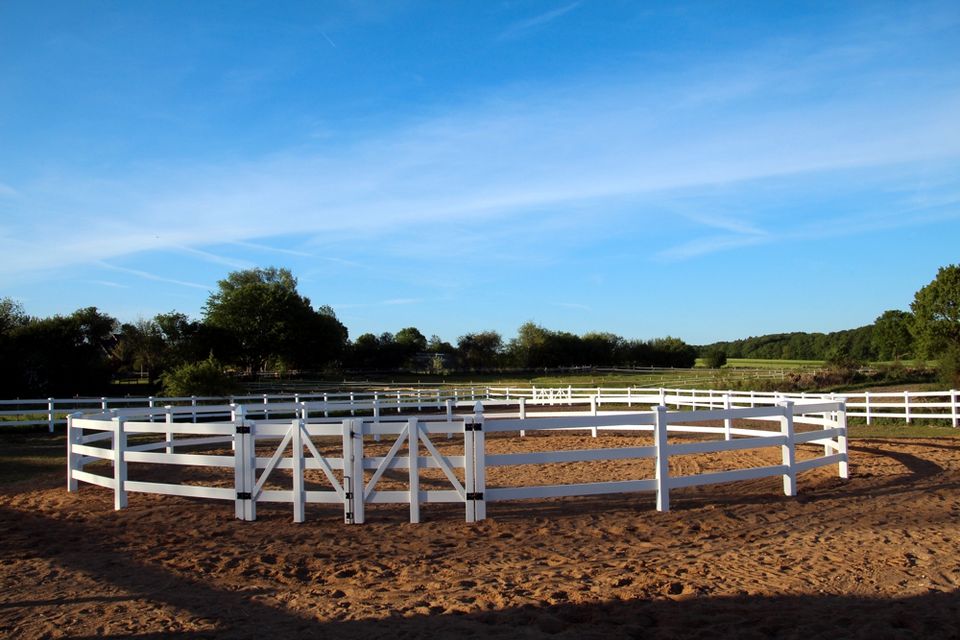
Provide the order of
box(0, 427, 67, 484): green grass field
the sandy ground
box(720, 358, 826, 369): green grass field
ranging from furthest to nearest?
box(720, 358, 826, 369): green grass field < box(0, 427, 67, 484): green grass field < the sandy ground

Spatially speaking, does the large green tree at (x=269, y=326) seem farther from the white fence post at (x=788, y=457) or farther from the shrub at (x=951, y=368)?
the white fence post at (x=788, y=457)

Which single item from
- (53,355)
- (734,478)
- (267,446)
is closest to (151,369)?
(53,355)

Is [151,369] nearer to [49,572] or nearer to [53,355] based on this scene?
[53,355]

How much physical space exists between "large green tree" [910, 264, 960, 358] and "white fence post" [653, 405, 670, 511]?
62491 millimetres

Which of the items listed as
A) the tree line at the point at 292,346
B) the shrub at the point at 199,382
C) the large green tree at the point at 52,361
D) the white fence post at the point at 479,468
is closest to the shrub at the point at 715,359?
the tree line at the point at 292,346

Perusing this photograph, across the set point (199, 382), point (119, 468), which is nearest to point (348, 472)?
point (119, 468)

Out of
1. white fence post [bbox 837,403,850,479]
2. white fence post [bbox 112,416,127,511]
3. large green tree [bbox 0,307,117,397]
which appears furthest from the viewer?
large green tree [bbox 0,307,117,397]

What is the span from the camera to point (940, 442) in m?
17.2

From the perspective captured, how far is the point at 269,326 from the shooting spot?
78375mm

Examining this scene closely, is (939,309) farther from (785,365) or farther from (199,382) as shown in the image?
(199,382)

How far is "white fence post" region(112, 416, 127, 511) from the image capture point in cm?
1009

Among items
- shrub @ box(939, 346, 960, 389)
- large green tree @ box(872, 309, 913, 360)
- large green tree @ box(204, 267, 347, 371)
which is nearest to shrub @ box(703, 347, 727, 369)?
large green tree @ box(872, 309, 913, 360)

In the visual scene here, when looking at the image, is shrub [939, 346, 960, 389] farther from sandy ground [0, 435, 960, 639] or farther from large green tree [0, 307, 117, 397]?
large green tree [0, 307, 117, 397]

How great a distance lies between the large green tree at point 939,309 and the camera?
63.0 m
